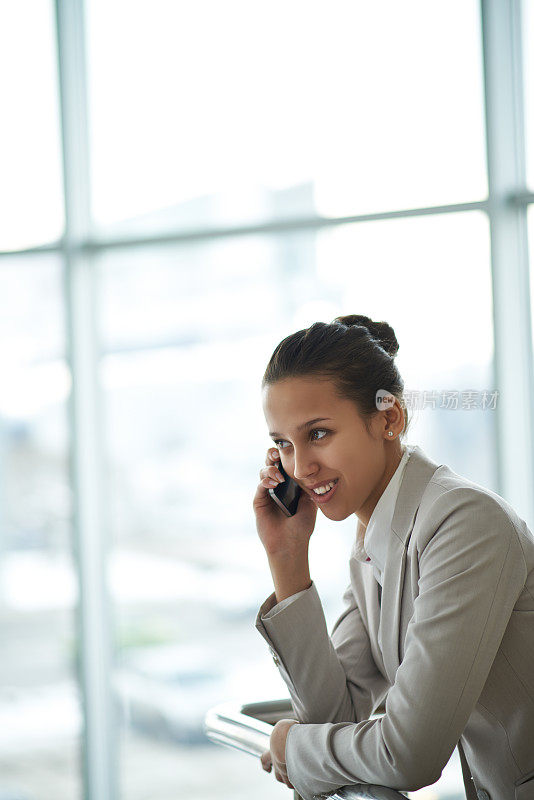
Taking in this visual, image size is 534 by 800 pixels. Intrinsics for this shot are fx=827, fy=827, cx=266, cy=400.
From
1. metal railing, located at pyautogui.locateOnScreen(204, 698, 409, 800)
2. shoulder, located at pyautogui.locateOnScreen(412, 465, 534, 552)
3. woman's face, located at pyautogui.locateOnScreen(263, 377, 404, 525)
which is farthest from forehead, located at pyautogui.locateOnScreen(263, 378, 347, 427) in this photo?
metal railing, located at pyautogui.locateOnScreen(204, 698, 409, 800)

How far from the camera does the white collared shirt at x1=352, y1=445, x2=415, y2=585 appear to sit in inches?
59.4

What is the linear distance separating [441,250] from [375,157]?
47cm

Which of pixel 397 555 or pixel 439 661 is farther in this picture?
pixel 397 555

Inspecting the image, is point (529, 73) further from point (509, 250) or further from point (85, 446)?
point (85, 446)

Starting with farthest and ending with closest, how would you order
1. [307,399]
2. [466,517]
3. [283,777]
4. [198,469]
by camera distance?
[198,469]
[307,399]
[283,777]
[466,517]

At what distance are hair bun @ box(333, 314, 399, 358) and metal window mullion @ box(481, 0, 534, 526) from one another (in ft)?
5.32

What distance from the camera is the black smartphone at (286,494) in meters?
1.71

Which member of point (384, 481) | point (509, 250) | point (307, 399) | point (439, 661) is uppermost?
point (509, 250)

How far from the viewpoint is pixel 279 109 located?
3457 millimetres

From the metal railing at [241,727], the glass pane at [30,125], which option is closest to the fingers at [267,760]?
the metal railing at [241,727]

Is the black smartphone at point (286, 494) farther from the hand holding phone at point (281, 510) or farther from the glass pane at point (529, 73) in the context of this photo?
the glass pane at point (529, 73)

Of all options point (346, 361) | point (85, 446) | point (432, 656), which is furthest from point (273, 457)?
point (85, 446)

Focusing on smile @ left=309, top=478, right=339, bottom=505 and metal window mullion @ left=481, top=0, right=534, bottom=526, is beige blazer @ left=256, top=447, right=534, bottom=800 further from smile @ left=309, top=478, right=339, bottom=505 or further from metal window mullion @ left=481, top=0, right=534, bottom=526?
metal window mullion @ left=481, top=0, right=534, bottom=526

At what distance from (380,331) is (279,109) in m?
2.12
